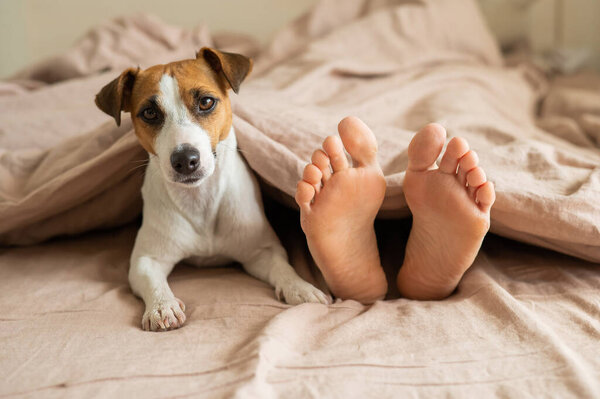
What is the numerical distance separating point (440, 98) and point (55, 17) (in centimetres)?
263

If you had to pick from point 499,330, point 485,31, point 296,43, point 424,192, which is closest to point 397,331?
point 499,330

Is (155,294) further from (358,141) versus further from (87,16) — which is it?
(87,16)

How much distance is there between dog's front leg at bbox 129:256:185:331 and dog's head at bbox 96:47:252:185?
258 millimetres

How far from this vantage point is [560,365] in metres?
0.91

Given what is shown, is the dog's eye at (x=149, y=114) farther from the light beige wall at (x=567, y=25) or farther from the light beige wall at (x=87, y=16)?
the light beige wall at (x=567, y=25)

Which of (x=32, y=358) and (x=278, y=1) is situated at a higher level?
(x=278, y=1)

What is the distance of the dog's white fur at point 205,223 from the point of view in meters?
1.36

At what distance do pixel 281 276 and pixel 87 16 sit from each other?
283 centimetres

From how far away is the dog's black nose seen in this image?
1243 mm

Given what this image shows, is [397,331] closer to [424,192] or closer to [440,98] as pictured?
[424,192]

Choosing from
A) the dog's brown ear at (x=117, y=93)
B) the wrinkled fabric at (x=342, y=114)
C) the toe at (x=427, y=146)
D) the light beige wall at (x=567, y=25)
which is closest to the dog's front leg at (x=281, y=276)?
the wrinkled fabric at (x=342, y=114)

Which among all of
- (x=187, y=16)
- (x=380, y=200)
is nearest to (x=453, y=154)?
(x=380, y=200)

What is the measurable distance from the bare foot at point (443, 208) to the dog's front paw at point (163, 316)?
572 mm

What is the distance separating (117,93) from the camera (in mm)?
1367
